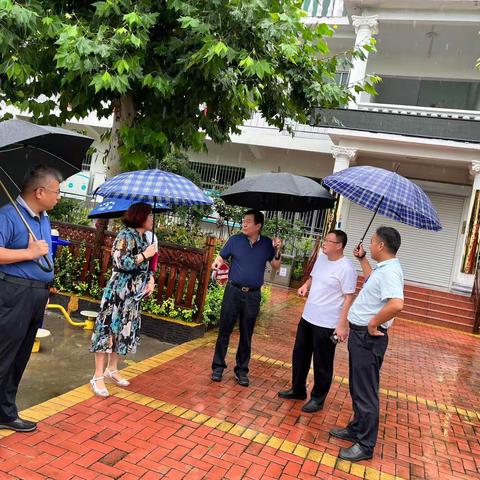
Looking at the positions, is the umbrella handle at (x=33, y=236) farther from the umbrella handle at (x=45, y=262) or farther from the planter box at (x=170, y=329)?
the planter box at (x=170, y=329)

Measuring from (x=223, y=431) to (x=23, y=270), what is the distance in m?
1.96

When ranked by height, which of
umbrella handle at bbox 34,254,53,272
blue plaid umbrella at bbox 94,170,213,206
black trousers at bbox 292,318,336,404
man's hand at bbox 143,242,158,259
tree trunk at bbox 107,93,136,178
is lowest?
black trousers at bbox 292,318,336,404

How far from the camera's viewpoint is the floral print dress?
4.13 meters

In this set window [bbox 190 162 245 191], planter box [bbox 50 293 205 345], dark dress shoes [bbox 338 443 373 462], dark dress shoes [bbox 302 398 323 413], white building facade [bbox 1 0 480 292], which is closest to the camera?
dark dress shoes [bbox 338 443 373 462]

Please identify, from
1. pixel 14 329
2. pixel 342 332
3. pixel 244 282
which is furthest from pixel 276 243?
pixel 14 329

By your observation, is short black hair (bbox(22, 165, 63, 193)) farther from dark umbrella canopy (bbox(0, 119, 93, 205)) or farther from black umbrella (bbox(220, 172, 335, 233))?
black umbrella (bbox(220, 172, 335, 233))

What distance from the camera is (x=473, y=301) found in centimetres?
1126

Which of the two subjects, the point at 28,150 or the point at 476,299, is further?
the point at 476,299

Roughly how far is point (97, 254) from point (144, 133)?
187cm

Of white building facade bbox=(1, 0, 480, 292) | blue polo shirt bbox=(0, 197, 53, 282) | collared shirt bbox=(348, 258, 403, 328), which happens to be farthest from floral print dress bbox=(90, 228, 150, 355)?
white building facade bbox=(1, 0, 480, 292)

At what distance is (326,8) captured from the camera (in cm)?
1472

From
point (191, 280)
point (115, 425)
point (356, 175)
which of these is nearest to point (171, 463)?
point (115, 425)

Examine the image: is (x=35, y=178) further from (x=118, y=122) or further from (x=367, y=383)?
(x=118, y=122)

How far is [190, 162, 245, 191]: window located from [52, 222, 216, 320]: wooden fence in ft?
31.3
